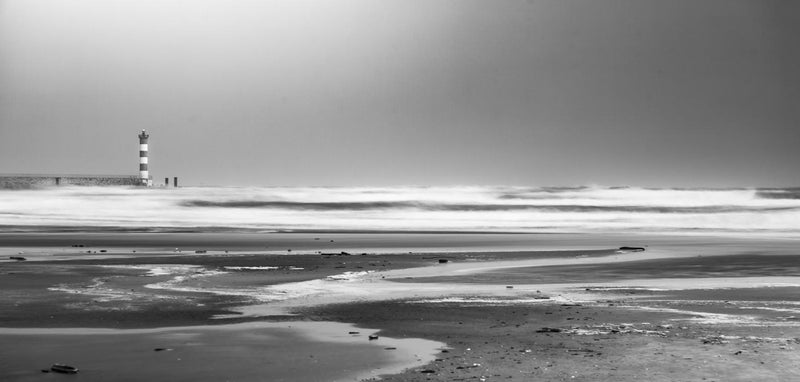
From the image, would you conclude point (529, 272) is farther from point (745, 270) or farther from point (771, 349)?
point (771, 349)

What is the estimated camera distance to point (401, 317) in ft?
36.1

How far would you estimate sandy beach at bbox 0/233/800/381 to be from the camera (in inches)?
316

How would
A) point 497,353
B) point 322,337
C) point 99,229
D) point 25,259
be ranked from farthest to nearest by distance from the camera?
1. point 99,229
2. point 25,259
3. point 322,337
4. point 497,353

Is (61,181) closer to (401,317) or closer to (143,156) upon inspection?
(143,156)

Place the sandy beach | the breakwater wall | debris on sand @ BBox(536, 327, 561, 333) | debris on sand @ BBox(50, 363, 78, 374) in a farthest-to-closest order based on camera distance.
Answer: the breakwater wall < debris on sand @ BBox(536, 327, 561, 333) < the sandy beach < debris on sand @ BBox(50, 363, 78, 374)

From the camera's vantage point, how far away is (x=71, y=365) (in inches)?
313

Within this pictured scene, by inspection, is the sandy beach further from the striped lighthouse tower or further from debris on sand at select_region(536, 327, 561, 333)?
the striped lighthouse tower

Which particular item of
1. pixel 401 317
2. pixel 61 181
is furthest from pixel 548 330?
pixel 61 181

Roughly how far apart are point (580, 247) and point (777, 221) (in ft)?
66.0

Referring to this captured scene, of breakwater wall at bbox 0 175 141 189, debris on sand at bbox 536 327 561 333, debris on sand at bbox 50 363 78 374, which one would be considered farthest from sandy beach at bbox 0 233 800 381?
breakwater wall at bbox 0 175 141 189

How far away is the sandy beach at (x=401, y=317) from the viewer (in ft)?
26.3

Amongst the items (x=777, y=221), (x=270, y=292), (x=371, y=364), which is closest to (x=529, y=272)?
(x=270, y=292)

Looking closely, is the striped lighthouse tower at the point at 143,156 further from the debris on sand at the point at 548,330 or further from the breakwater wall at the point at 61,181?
the debris on sand at the point at 548,330

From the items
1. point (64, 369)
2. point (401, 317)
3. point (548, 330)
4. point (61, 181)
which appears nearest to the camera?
point (64, 369)
